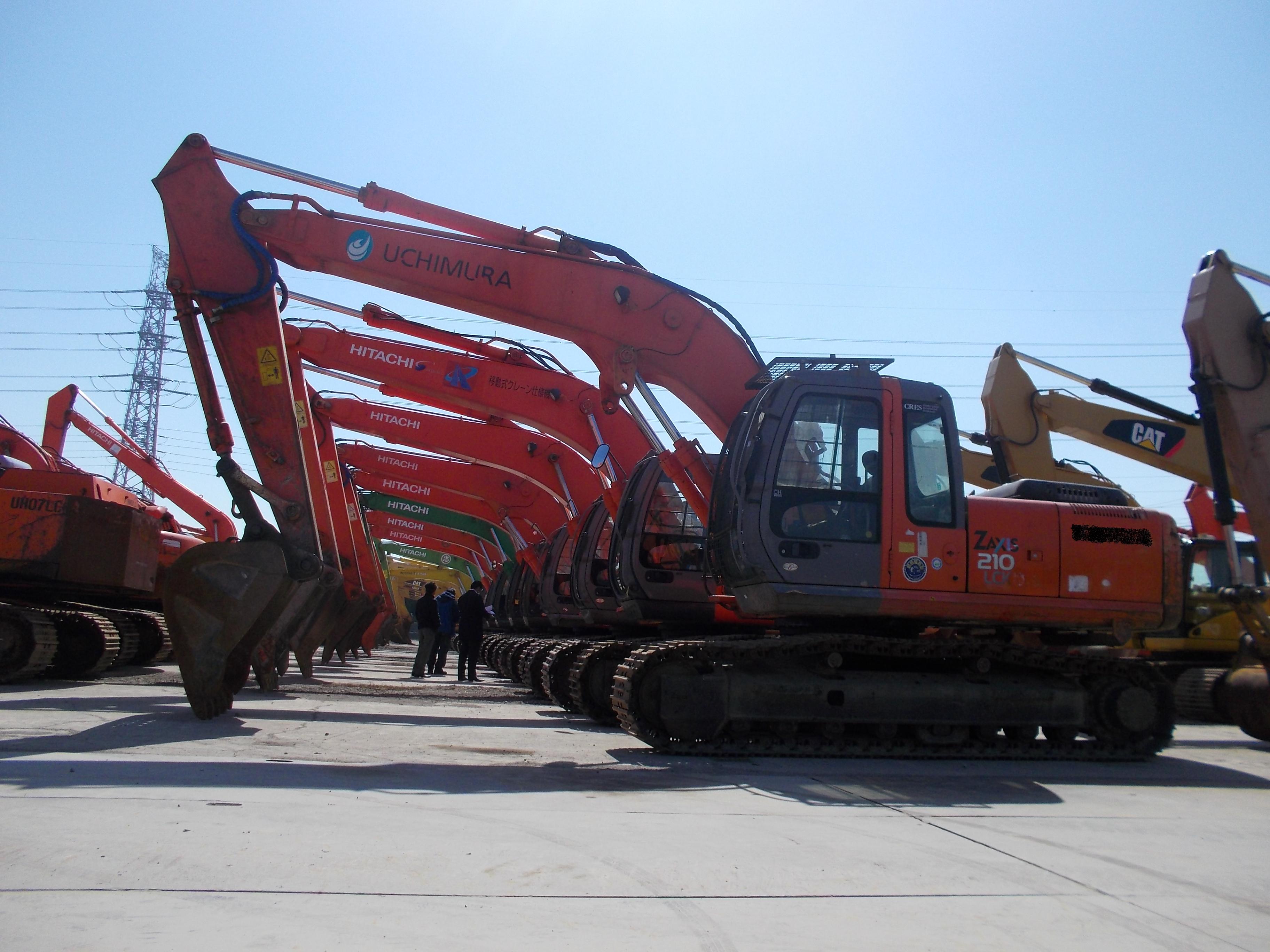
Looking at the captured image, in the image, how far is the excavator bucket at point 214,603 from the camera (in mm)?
8539

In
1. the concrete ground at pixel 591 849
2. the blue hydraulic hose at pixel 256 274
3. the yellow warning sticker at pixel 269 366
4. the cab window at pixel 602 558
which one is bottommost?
the concrete ground at pixel 591 849

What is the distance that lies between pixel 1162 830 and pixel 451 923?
411 centimetres

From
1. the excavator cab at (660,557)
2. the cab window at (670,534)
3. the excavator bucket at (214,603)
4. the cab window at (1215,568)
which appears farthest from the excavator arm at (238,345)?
the cab window at (1215,568)

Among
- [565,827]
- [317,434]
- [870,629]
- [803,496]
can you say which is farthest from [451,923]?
[317,434]

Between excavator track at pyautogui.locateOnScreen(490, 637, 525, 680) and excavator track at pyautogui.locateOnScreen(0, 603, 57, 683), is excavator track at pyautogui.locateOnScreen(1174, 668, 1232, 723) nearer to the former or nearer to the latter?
excavator track at pyautogui.locateOnScreen(490, 637, 525, 680)

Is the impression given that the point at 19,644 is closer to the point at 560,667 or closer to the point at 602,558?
the point at 560,667

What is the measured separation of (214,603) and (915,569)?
562cm

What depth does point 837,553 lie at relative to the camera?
8367 millimetres

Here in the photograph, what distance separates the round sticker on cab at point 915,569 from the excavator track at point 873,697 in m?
0.55

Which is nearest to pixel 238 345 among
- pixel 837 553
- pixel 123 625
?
pixel 837 553

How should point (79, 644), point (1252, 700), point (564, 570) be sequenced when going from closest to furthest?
1. point (1252, 700)
2. point (79, 644)
3. point (564, 570)

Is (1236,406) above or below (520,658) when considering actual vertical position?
above

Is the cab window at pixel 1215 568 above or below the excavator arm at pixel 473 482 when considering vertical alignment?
below

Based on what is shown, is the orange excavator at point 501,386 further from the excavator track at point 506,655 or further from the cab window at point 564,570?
the excavator track at point 506,655
